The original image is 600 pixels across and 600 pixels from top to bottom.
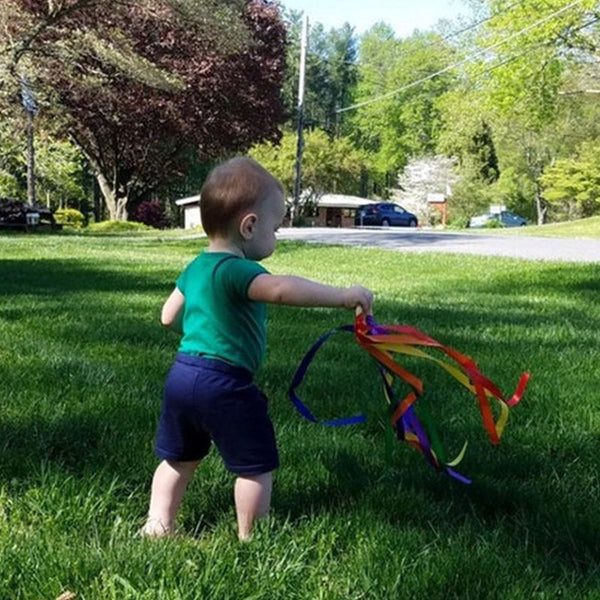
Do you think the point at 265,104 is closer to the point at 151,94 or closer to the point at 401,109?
the point at 151,94

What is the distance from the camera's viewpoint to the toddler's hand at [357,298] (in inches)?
85.1

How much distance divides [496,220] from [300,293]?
44.5 meters

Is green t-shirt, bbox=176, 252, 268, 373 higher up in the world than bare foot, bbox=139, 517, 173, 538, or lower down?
higher up

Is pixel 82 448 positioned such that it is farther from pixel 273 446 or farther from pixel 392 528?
pixel 392 528

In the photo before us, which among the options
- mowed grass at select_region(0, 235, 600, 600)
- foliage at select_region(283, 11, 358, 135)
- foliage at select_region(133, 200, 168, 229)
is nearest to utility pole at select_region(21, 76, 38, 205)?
foliage at select_region(133, 200, 168, 229)

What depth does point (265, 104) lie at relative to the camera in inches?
1289

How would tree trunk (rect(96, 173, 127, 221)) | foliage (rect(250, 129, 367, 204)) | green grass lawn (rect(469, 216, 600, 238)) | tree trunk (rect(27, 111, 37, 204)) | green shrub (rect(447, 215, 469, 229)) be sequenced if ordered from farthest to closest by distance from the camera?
foliage (rect(250, 129, 367, 204))
green shrub (rect(447, 215, 469, 229))
tree trunk (rect(96, 173, 127, 221))
tree trunk (rect(27, 111, 37, 204))
green grass lawn (rect(469, 216, 600, 238))

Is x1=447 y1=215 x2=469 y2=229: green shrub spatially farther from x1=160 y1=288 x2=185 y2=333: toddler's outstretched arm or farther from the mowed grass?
x1=160 y1=288 x2=185 y2=333: toddler's outstretched arm

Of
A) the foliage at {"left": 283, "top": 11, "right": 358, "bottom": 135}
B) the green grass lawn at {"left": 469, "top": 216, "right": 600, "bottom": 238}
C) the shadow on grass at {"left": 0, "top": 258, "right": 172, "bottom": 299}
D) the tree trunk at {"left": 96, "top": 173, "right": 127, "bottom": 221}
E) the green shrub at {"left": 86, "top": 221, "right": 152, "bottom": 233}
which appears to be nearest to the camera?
the shadow on grass at {"left": 0, "top": 258, "right": 172, "bottom": 299}

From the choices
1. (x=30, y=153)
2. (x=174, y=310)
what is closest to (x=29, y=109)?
(x=30, y=153)

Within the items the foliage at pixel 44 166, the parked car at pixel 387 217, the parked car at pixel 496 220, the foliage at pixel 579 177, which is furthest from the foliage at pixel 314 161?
the foliage at pixel 579 177

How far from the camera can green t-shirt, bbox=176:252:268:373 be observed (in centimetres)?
220

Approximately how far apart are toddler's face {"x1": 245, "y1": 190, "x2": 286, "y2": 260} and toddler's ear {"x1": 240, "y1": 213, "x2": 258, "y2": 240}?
1 centimetres

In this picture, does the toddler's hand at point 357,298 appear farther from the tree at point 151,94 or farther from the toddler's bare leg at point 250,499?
the tree at point 151,94
